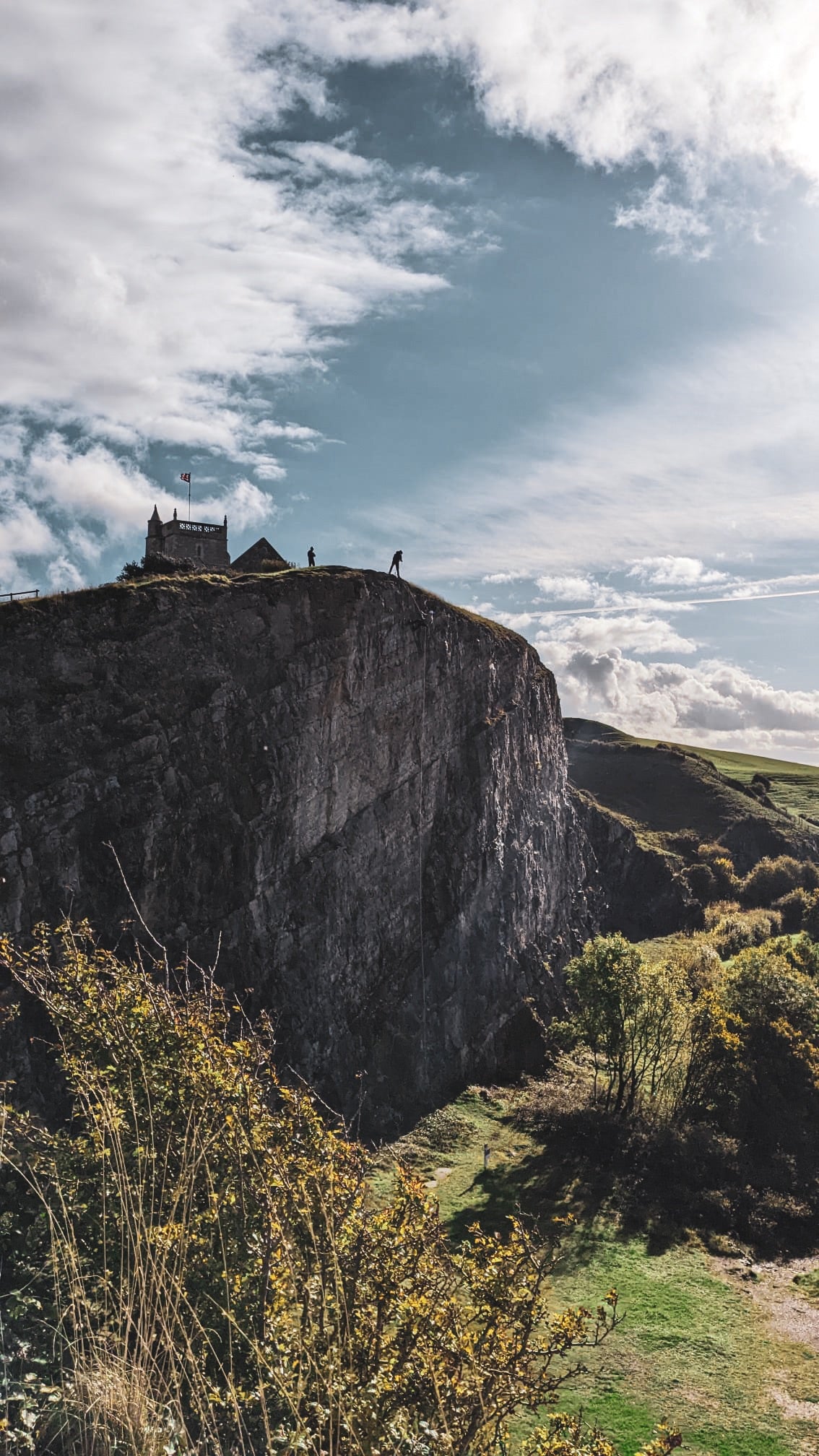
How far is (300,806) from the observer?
1703 inches

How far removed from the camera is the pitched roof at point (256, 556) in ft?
164

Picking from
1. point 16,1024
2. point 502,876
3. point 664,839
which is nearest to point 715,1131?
point 502,876

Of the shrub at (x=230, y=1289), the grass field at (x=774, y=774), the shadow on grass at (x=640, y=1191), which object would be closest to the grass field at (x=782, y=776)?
the grass field at (x=774, y=774)

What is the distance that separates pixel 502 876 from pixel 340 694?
2030 centimetres

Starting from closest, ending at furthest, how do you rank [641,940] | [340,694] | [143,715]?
[143,715]
[340,694]
[641,940]

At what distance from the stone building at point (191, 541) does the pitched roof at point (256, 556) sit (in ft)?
2.81

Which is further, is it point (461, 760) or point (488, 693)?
point (488, 693)

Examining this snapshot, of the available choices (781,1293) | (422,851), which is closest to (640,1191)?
(781,1293)

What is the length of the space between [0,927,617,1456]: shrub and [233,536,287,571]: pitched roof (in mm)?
37376

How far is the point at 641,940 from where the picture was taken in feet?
273

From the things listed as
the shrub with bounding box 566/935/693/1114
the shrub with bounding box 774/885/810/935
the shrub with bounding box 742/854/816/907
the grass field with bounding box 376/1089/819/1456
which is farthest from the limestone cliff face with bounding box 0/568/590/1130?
the shrub with bounding box 742/854/816/907

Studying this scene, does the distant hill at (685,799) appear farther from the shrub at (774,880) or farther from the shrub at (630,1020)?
the shrub at (630,1020)

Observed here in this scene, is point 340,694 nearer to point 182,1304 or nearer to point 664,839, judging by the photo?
point 182,1304

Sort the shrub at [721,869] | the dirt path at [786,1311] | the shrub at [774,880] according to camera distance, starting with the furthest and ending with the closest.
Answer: the shrub at [774,880] → the shrub at [721,869] → the dirt path at [786,1311]
